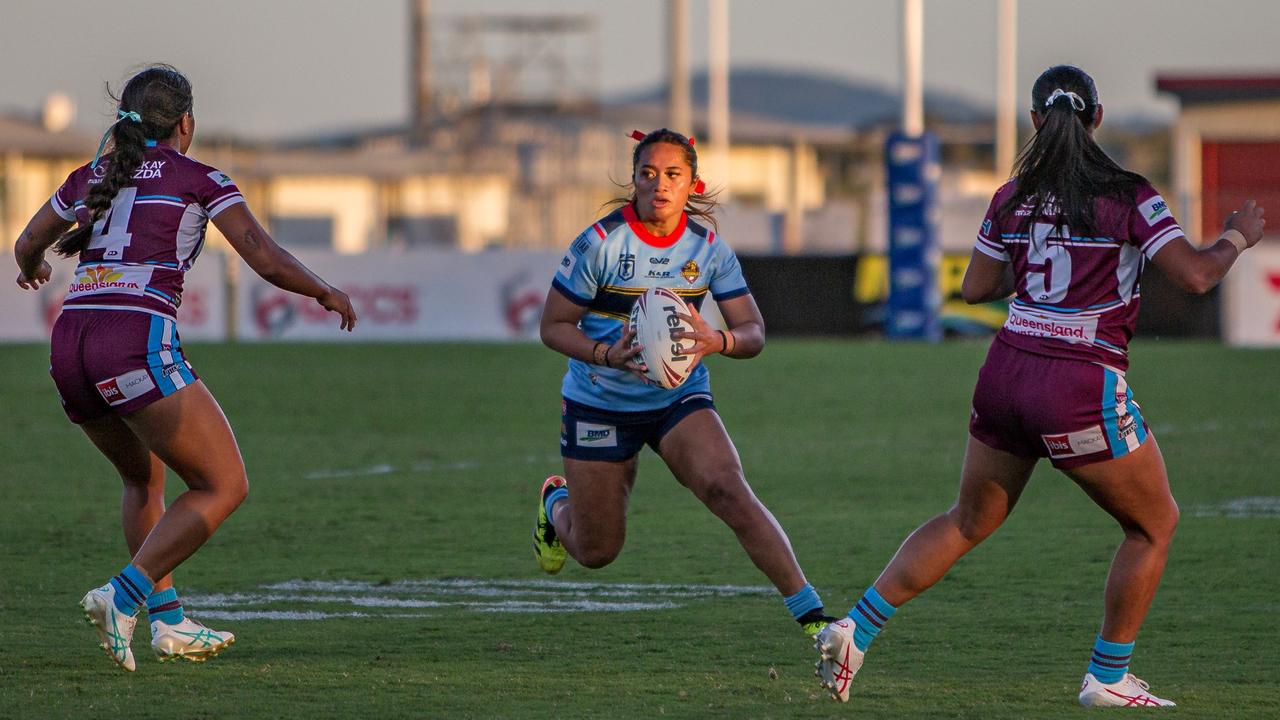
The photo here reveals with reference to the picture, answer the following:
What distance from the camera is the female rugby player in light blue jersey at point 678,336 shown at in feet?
21.7

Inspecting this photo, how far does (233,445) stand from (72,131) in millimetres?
57334

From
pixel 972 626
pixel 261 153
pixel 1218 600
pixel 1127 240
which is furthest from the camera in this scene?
pixel 261 153

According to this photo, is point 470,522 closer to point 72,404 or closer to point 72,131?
point 72,404

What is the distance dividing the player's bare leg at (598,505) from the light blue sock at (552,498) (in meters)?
0.33

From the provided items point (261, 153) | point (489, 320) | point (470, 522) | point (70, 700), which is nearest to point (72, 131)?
point (261, 153)

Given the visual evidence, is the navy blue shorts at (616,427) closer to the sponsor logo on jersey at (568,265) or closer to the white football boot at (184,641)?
the sponsor logo on jersey at (568,265)

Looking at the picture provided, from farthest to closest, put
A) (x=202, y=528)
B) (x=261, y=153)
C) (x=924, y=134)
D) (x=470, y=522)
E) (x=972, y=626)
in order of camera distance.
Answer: (x=261, y=153), (x=924, y=134), (x=470, y=522), (x=972, y=626), (x=202, y=528)

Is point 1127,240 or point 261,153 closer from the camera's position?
point 1127,240

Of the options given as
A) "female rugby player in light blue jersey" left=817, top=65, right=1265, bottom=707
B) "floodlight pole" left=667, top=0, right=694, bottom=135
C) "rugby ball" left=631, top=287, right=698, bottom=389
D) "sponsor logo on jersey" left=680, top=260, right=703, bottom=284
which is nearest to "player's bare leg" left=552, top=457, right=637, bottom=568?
"rugby ball" left=631, top=287, right=698, bottom=389

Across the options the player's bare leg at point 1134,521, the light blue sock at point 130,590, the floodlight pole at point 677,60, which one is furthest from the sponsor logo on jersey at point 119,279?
the floodlight pole at point 677,60

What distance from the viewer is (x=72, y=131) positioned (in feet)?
200

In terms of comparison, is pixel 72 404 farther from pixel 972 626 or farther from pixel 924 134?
pixel 924 134

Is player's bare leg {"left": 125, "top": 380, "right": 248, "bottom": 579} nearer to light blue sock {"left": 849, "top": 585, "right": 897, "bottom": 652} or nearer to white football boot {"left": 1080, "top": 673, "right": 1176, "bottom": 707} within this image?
light blue sock {"left": 849, "top": 585, "right": 897, "bottom": 652}

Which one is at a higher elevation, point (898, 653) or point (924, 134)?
point (924, 134)
